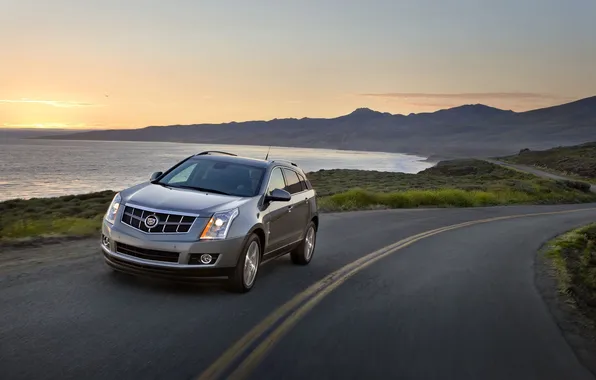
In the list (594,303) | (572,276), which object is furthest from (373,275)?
(572,276)

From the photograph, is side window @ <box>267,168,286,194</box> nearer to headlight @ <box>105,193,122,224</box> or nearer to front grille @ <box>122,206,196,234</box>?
front grille @ <box>122,206,196,234</box>

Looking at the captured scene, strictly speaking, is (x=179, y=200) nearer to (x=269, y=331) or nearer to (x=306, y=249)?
(x=269, y=331)

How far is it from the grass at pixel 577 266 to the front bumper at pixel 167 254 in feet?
16.3

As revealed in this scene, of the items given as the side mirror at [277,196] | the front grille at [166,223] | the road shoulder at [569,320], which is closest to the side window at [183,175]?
the side mirror at [277,196]

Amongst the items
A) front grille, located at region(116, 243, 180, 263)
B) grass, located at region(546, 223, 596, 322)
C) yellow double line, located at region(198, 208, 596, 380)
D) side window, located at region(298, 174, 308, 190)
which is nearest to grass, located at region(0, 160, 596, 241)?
side window, located at region(298, 174, 308, 190)

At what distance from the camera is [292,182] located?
10344 millimetres

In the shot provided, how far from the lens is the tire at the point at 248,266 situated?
8.02 metres

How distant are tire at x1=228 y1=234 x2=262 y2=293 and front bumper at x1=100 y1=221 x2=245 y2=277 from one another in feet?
0.35

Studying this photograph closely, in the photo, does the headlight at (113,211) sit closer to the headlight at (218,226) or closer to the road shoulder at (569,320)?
the headlight at (218,226)

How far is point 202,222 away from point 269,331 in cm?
175

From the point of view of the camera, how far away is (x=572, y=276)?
1259cm

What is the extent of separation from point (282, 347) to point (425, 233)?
39.6 ft

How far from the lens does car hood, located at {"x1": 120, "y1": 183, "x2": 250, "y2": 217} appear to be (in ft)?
25.9

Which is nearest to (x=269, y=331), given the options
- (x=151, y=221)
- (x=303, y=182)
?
(x=151, y=221)
